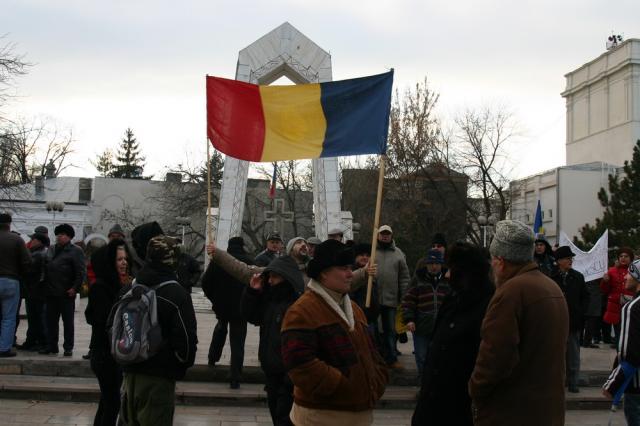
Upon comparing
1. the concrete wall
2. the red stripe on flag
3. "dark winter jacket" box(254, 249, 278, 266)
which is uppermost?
the concrete wall

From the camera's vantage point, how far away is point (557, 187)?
50.7 meters

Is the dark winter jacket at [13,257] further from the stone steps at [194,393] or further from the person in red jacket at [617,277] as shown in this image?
the person in red jacket at [617,277]

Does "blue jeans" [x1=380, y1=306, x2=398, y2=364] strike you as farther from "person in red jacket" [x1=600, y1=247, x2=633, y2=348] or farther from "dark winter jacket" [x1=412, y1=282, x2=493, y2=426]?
"dark winter jacket" [x1=412, y1=282, x2=493, y2=426]

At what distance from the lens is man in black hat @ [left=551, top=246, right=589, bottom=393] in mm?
10094

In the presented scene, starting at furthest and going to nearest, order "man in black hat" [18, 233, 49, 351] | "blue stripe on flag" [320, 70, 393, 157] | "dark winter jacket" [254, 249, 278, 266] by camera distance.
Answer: "man in black hat" [18, 233, 49, 351] < "dark winter jacket" [254, 249, 278, 266] < "blue stripe on flag" [320, 70, 393, 157]

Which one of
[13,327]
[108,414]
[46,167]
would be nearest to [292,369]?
[108,414]

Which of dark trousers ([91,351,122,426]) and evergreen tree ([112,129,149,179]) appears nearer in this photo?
dark trousers ([91,351,122,426])

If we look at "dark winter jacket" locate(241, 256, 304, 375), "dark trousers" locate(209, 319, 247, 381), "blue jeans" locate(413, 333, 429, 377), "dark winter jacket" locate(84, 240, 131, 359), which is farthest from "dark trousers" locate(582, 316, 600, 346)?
"dark winter jacket" locate(84, 240, 131, 359)

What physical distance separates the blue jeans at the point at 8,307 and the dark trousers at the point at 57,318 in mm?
517

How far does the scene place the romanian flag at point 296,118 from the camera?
8477 mm

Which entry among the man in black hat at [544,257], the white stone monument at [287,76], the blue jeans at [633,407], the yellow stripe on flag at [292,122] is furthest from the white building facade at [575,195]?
the blue jeans at [633,407]

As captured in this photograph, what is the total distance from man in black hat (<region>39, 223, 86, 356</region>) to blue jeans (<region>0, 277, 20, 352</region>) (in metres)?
0.51

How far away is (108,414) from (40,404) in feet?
10.6

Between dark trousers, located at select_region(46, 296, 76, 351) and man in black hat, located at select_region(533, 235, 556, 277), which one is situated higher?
man in black hat, located at select_region(533, 235, 556, 277)
